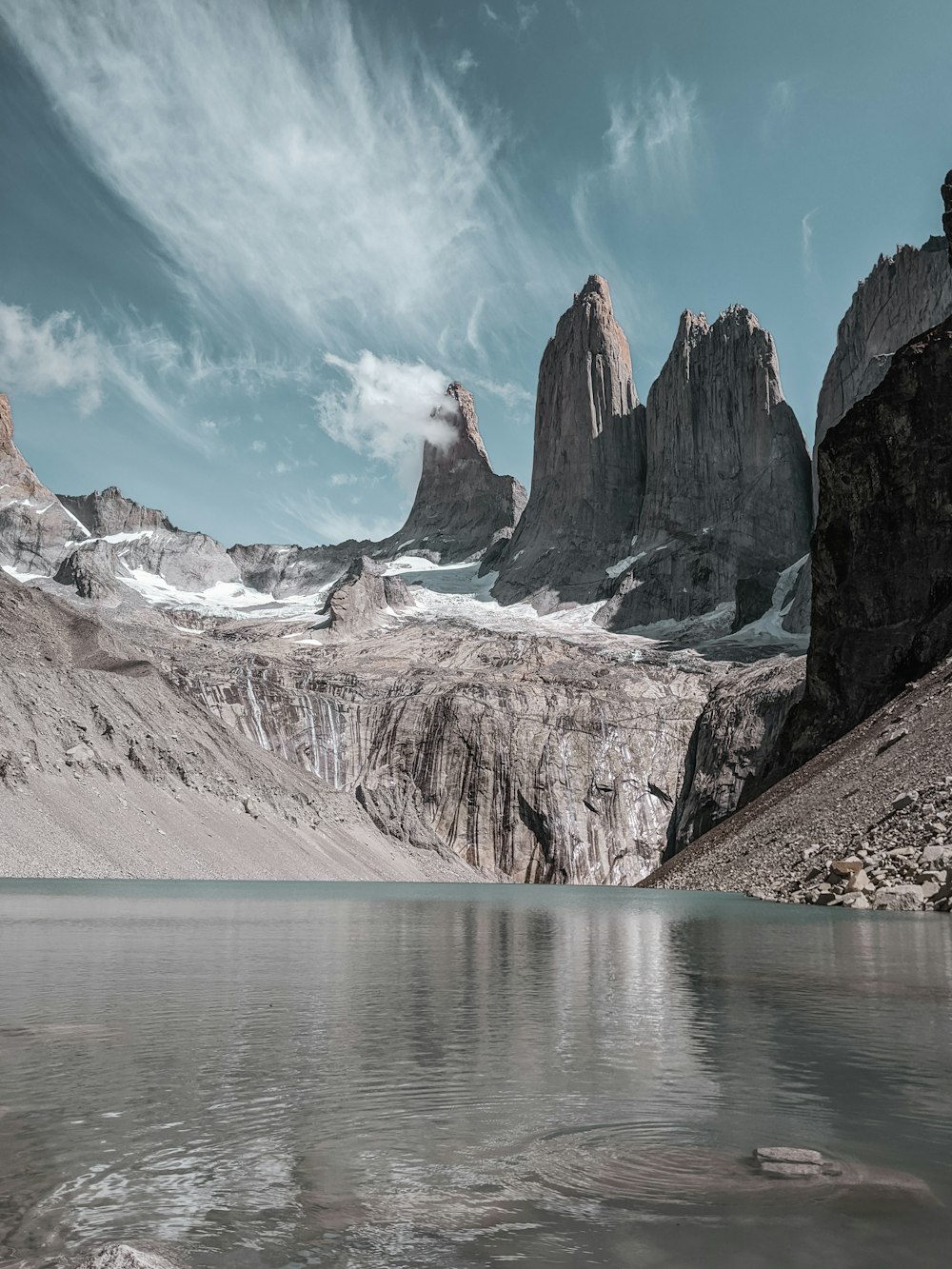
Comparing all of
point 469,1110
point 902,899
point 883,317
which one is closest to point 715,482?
point 883,317

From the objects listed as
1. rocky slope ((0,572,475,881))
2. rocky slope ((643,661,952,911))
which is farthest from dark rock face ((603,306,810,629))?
rocky slope ((643,661,952,911))

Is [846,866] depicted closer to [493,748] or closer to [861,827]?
[861,827]

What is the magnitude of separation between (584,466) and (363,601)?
5038cm

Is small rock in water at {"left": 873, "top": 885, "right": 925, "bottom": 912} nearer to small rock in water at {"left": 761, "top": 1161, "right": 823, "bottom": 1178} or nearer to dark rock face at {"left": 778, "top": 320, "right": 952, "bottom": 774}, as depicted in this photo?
A: small rock in water at {"left": 761, "top": 1161, "right": 823, "bottom": 1178}

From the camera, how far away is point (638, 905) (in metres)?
37.1

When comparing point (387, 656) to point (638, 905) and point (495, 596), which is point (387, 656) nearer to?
point (495, 596)

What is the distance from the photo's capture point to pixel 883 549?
5866 centimetres

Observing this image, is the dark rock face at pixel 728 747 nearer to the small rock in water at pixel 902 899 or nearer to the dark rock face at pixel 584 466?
the small rock in water at pixel 902 899

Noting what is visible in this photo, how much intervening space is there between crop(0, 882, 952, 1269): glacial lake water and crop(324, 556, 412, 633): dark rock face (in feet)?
454

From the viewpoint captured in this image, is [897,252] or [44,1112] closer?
[44,1112]

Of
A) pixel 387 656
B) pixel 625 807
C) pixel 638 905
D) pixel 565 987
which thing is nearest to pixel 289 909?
pixel 638 905

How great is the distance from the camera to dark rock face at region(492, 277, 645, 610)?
603ft

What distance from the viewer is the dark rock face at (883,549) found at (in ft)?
183

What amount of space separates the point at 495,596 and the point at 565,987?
17589 centimetres
